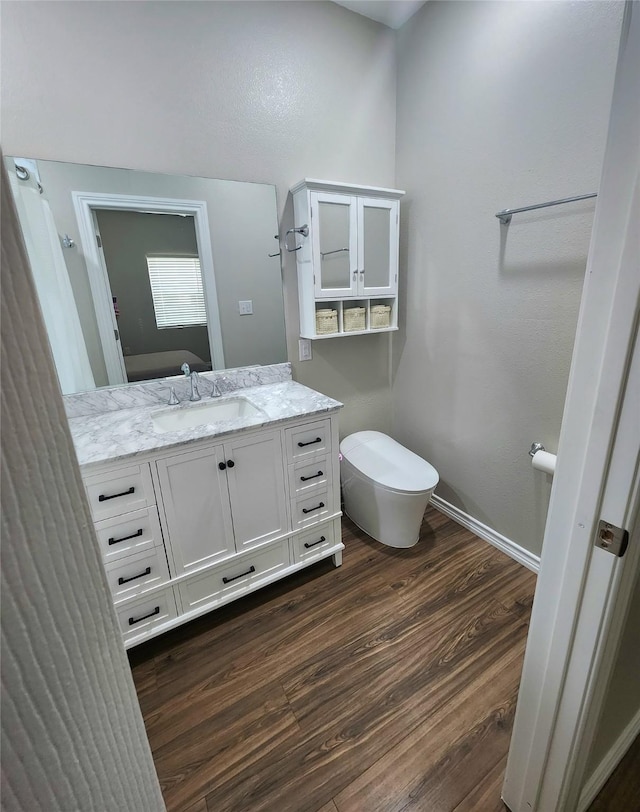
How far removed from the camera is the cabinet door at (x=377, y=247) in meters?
2.00

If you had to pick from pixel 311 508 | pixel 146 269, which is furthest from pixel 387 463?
pixel 146 269

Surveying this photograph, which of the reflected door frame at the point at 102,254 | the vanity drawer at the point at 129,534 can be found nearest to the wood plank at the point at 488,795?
the vanity drawer at the point at 129,534

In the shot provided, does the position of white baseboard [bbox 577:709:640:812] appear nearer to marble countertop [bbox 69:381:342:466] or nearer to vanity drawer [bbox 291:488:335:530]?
vanity drawer [bbox 291:488:335:530]

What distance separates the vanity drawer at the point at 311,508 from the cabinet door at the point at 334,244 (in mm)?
1015

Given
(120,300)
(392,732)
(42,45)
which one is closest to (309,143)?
(42,45)

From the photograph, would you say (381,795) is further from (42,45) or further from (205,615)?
(42,45)

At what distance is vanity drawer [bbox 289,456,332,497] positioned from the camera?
66.5 inches

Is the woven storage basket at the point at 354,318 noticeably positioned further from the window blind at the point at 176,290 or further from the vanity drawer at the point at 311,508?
the vanity drawer at the point at 311,508

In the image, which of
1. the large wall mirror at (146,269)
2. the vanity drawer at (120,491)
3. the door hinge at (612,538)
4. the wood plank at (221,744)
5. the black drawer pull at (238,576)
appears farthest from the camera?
the black drawer pull at (238,576)

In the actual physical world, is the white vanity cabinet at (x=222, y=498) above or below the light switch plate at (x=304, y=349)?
below

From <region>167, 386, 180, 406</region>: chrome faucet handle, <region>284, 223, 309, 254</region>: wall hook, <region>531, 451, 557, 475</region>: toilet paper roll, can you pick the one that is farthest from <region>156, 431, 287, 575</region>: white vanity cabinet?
<region>531, 451, 557, 475</region>: toilet paper roll

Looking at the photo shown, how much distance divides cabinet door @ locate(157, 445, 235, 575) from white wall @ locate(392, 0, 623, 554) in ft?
4.49

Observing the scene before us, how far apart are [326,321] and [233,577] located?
134 cm

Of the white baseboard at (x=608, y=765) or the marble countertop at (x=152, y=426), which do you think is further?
the marble countertop at (x=152, y=426)
